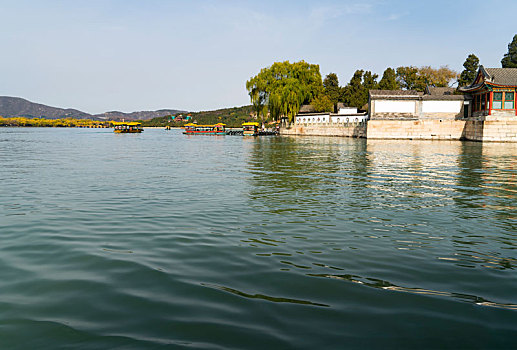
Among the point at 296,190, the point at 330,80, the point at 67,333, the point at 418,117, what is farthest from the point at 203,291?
the point at 330,80

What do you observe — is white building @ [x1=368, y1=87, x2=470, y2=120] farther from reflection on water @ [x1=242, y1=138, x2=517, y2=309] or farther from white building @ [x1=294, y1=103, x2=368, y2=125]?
reflection on water @ [x1=242, y1=138, x2=517, y2=309]

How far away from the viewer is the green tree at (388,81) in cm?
5762

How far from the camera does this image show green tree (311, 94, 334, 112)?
59.2 meters

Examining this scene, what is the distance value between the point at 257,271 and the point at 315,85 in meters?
59.3

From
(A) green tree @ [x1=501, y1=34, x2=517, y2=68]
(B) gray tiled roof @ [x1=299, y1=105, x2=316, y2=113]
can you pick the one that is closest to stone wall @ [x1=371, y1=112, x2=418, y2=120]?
(B) gray tiled roof @ [x1=299, y1=105, x2=316, y2=113]

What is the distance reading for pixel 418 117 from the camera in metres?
44.6

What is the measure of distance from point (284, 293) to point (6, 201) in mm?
8069

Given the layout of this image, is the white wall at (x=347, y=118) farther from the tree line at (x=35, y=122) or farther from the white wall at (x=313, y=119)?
the tree line at (x=35, y=122)

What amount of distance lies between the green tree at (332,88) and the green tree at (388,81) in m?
7.92

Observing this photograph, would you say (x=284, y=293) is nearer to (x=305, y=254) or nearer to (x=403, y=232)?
(x=305, y=254)

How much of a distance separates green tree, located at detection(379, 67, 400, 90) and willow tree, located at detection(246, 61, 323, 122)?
1033 centimetres

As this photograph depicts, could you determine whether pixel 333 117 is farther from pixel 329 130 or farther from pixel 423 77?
pixel 423 77

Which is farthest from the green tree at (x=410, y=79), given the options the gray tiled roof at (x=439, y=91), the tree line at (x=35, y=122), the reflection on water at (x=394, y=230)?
the tree line at (x=35, y=122)

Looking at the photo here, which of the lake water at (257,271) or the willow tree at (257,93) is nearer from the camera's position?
the lake water at (257,271)
